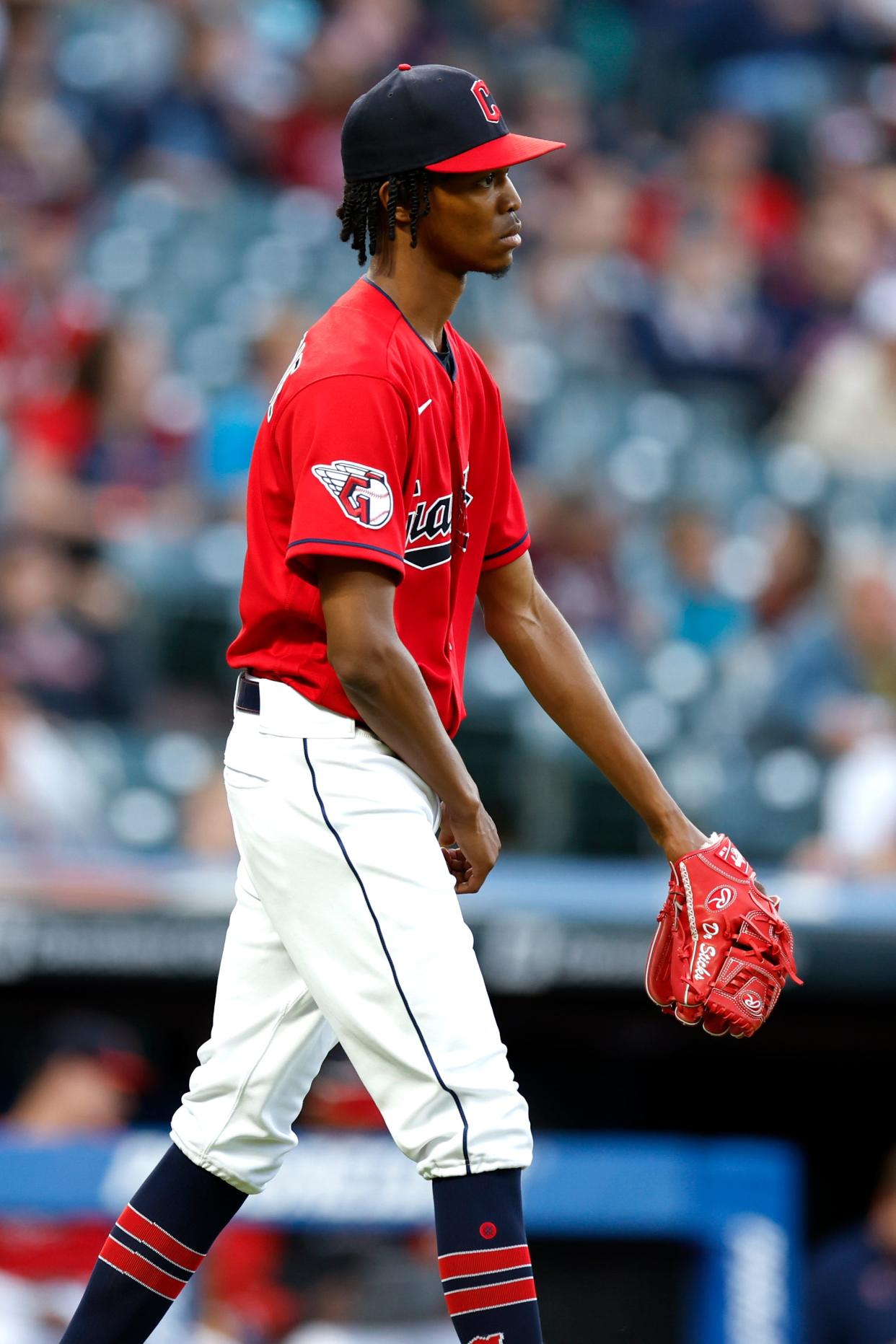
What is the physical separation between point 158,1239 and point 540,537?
4348 mm

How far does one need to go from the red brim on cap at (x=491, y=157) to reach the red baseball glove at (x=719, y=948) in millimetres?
928

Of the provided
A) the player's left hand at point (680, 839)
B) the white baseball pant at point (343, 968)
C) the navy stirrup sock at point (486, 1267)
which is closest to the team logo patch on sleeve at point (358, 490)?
the white baseball pant at point (343, 968)

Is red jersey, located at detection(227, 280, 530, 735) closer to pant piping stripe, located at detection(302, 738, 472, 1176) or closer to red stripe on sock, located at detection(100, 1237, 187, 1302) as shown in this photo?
pant piping stripe, located at detection(302, 738, 472, 1176)

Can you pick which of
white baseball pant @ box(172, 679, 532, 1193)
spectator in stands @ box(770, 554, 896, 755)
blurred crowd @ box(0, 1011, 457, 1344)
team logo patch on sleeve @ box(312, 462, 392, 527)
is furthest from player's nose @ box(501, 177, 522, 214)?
spectator in stands @ box(770, 554, 896, 755)

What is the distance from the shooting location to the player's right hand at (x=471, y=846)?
2.40 metres

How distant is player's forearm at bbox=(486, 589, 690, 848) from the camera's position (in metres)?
2.57

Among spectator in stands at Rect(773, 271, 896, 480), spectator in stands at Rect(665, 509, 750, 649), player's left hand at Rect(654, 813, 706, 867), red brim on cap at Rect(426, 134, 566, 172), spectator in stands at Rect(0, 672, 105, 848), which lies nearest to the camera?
red brim on cap at Rect(426, 134, 566, 172)

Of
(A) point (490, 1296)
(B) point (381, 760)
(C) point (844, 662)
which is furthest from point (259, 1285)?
(C) point (844, 662)

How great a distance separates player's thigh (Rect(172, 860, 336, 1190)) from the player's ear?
2.79 ft

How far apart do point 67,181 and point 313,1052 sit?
6.65 m

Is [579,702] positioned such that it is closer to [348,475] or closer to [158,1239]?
[348,475]

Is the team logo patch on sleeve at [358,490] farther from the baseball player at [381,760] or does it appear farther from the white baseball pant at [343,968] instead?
the white baseball pant at [343,968]

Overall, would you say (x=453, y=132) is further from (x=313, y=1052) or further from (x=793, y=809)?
(x=793, y=809)

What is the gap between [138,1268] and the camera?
8.03 ft
